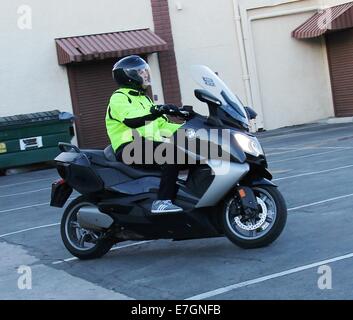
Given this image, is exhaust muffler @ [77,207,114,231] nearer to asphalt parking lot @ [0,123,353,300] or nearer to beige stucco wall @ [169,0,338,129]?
asphalt parking lot @ [0,123,353,300]

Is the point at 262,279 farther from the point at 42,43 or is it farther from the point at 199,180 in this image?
the point at 42,43

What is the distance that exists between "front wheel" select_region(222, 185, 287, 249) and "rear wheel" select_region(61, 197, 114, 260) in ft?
4.13

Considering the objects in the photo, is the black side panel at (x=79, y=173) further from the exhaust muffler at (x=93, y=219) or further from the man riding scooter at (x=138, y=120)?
the man riding scooter at (x=138, y=120)

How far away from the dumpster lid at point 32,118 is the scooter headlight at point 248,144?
11.9 m

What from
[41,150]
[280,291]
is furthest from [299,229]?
[41,150]

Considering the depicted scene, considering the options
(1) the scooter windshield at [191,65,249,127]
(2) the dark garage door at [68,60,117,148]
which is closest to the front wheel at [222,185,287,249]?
(1) the scooter windshield at [191,65,249,127]

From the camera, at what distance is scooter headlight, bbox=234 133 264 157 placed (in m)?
6.29

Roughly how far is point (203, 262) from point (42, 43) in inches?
557

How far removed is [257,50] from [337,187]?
13.4 m

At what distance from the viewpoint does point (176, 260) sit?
6.66 metres

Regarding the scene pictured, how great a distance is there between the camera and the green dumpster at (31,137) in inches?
688

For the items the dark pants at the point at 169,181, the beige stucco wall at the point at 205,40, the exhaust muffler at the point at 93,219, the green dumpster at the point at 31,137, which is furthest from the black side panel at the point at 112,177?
the beige stucco wall at the point at 205,40

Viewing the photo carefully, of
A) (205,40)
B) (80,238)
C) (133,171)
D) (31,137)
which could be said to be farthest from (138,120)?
(205,40)
